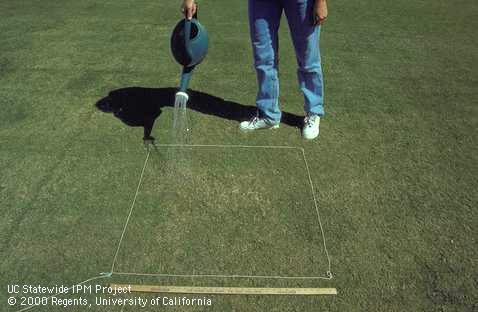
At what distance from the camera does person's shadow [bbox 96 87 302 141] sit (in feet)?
10.2

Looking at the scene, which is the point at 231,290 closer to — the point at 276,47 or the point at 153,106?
the point at 276,47

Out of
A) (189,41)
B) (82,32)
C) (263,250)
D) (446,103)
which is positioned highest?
(189,41)

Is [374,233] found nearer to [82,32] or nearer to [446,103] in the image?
[446,103]

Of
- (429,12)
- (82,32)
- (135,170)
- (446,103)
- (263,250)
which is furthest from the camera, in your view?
(429,12)

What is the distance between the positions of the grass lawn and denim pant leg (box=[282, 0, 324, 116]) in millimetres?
241

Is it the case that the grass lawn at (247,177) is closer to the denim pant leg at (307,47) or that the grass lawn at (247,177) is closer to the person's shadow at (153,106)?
the person's shadow at (153,106)

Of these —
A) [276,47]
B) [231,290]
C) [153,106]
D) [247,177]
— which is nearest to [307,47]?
[276,47]

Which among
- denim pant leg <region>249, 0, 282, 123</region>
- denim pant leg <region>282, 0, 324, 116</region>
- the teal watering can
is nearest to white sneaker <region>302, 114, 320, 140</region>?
denim pant leg <region>282, 0, 324, 116</region>

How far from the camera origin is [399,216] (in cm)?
229

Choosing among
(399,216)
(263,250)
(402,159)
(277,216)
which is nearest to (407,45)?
(402,159)

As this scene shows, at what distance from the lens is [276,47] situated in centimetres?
283

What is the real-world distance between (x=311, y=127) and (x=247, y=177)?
2.17ft

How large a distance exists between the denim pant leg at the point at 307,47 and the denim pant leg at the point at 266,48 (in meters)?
0.11

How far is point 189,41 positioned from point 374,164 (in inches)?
55.5
